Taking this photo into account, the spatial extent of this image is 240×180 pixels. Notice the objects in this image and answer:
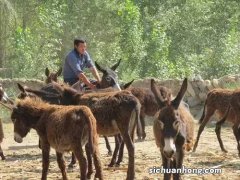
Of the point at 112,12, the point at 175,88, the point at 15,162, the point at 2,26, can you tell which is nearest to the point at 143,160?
the point at 15,162

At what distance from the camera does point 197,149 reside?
1135 centimetres

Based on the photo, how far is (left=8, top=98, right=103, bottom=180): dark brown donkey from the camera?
7.41 metres

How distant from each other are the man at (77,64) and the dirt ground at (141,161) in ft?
5.18

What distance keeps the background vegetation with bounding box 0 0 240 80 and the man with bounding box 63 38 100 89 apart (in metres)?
7.17

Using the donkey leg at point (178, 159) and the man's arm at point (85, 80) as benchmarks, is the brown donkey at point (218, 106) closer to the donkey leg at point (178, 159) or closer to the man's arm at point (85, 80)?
the man's arm at point (85, 80)

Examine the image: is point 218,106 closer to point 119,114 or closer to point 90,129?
point 119,114

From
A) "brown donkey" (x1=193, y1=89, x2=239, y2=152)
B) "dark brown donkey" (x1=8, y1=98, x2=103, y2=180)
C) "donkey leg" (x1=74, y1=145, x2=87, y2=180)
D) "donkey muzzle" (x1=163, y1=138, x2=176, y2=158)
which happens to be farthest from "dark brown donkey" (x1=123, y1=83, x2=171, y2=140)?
"donkey muzzle" (x1=163, y1=138, x2=176, y2=158)

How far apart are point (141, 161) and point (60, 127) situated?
279cm

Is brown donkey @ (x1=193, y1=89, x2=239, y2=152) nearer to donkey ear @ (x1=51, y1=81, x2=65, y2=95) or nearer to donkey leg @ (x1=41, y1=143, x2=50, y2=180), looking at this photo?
donkey ear @ (x1=51, y1=81, x2=65, y2=95)

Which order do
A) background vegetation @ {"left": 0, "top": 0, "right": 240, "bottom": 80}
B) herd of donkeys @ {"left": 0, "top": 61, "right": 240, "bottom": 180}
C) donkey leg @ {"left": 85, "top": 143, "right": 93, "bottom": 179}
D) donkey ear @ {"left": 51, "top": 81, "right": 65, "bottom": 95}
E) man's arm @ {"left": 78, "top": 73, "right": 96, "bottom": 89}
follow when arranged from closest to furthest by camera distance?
1. herd of donkeys @ {"left": 0, "top": 61, "right": 240, "bottom": 180}
2. donkey leg @ {"left": 85, "top": 143, "right": 93, "bottom": 179}
3. donkey ear @ {"left": 51, "top": 81, "right": 65, "bottom": 95}
4. man's arm @ {"left": 78, "top": 73, "right": 96, "bottom": 89}
5. background vegetation @ {"left": 0, "top": 0, "right": 240, "bottom": 80}

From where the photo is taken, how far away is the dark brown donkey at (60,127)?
741 cm

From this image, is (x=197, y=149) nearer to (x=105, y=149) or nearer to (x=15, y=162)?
(x=105, y=149)

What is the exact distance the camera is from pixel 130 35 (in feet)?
68.9

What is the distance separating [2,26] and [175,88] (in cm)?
690
